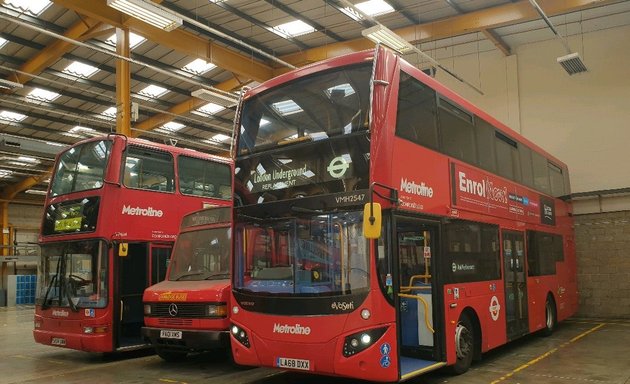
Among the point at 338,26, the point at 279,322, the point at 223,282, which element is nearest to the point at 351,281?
the point at 279,322

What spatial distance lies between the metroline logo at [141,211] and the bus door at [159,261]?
0.60 m

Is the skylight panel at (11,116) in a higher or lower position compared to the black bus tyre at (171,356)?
higher

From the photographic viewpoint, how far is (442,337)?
22.3 ft

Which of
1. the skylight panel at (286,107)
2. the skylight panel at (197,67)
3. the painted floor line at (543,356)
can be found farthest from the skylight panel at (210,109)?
the painted floor line at (543,356)

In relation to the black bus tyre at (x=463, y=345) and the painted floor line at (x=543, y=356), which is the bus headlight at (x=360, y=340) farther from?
the painted floor line at (x=543, y=356)

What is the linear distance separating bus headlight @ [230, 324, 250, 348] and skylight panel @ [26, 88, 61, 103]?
15.1 metres

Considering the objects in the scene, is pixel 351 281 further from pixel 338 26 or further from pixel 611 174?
pixel 611 174

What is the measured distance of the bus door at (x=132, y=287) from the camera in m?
9.73

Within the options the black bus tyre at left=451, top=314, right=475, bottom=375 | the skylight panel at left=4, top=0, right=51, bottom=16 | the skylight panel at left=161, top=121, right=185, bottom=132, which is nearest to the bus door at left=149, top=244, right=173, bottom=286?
the black bus tyre at left=451, top=314, right=475, bottom=375

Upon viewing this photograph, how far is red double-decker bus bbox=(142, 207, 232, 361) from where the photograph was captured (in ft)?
26.1

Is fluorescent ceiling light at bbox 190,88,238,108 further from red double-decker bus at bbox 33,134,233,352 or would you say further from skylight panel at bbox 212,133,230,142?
skylight panel at bbox 212,133,230,142

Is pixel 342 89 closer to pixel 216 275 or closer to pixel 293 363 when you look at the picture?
pixel 293 363

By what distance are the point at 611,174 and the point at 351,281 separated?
11.5 metres

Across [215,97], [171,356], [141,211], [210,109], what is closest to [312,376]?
[171,356]
